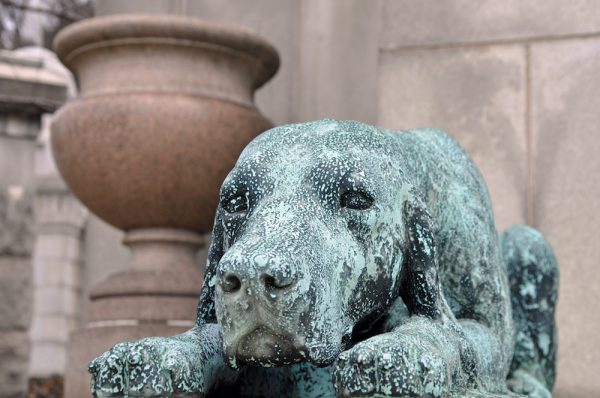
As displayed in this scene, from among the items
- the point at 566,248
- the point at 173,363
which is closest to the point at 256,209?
the point at 173,363

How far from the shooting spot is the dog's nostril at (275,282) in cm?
164

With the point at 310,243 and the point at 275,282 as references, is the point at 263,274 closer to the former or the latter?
the point at 275,282

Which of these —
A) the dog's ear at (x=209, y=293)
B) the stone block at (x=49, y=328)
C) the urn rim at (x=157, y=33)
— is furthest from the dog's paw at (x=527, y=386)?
Result: the stone block at (x=49, y=328)

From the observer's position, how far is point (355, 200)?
1914 millimetres

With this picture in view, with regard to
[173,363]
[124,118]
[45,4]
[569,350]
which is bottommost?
[569,350]

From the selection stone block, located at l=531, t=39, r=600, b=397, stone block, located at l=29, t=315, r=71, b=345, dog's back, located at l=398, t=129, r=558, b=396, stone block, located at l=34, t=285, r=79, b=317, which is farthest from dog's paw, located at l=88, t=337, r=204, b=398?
stone block, located at l=29, t=315, r=71, b=345

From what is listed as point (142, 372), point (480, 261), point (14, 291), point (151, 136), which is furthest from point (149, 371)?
point (14, 291)

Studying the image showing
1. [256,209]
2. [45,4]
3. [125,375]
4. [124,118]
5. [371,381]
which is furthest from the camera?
[45,4]

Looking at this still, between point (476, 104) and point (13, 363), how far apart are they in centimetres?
417

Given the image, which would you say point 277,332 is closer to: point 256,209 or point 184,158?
point 256,209

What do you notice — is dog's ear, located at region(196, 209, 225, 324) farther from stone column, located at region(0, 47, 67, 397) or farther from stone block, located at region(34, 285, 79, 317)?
stone block, located at region(34, 285, 79, 317)

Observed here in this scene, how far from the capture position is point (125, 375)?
175 cm

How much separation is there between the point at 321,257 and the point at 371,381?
250 mm

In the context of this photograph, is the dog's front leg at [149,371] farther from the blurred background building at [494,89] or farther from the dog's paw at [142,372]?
the blurred background building at [494,89]
